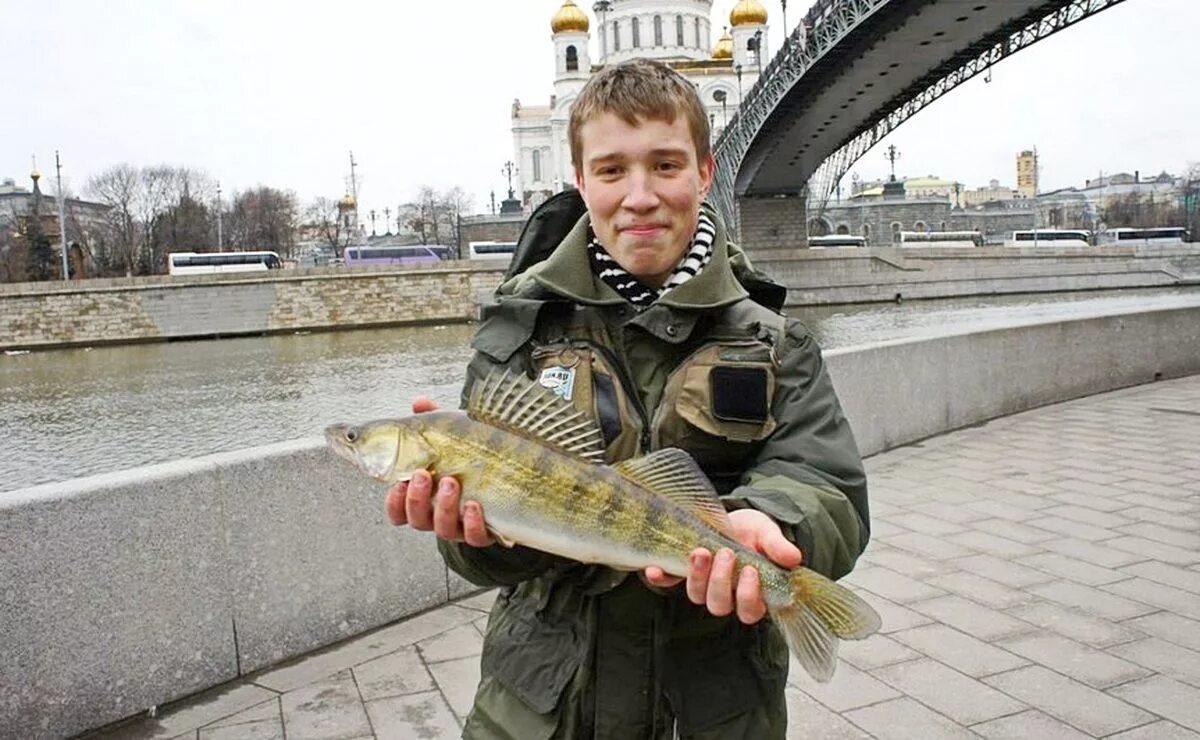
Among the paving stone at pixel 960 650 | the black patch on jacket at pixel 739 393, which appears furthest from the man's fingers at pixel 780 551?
the paving stone at pixel 960 650

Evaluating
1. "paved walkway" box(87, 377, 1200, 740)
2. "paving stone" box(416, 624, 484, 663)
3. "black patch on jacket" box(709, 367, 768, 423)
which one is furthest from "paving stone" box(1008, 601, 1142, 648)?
"black patch on jacket" box(709, 367, 768, 423)

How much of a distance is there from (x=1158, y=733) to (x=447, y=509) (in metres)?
2.82

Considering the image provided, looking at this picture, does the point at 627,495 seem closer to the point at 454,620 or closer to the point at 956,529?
the point at 454,620

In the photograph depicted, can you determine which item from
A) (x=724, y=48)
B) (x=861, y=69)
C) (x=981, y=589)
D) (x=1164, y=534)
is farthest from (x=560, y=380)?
(x=724, y=48)

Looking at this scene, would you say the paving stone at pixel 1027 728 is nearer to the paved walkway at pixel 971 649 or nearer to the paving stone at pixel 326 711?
the paved walkway at pixel 971 649

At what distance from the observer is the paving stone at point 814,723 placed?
10.9 feet

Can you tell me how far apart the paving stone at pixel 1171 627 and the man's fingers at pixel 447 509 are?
3.54 meters

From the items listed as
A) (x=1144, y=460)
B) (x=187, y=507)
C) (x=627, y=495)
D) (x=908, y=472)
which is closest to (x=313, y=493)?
(x=187, y=507)

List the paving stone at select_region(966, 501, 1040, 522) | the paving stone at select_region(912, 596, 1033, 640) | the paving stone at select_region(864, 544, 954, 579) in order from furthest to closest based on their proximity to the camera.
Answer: the paving stone at select_region(966, 501, 1040, 522) → the paving stone at select_region(864, 544, 954, 579) → the paving stone at select_region(912, 596, 1033, 640)

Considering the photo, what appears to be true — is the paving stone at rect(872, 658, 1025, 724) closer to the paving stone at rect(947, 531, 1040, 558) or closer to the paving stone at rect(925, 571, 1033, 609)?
the paving stone at rect(925, 571, 1033, 609)

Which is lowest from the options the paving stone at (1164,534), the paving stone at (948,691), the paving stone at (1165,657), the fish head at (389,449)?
the paving stone at (948,691)

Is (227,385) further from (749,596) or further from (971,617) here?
(749,596)

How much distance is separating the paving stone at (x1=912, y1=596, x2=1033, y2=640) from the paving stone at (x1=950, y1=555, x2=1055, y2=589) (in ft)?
1.22

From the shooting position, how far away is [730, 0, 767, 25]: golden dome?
8131cm
